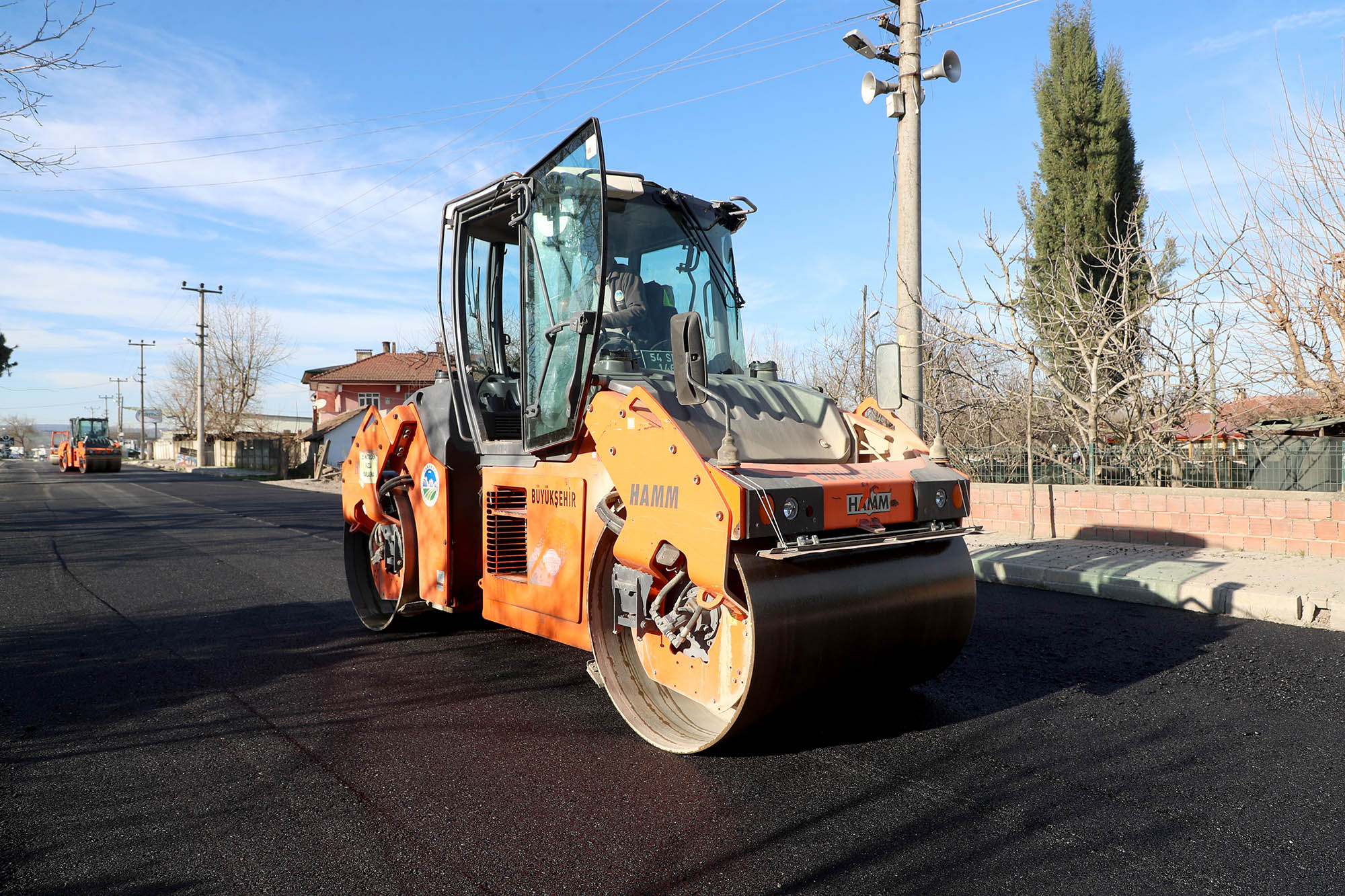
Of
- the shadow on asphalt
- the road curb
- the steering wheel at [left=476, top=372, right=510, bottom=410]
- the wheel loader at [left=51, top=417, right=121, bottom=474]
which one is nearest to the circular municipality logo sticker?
the steering wheel at [left=476, top=372, right=510, bottom=410]

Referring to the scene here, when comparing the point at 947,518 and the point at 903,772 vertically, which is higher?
the point at 947,518

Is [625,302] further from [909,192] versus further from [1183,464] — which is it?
[1183,464]

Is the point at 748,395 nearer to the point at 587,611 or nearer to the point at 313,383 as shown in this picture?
the point at 587,611

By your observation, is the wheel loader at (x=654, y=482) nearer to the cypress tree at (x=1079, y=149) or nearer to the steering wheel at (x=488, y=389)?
the steering wheel at (x=488, y=389)

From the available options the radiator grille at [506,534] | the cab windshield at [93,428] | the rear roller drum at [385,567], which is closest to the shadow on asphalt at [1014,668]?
the radiator grille at [506,534]

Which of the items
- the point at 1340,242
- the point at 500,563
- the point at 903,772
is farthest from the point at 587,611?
the point at 1340,242

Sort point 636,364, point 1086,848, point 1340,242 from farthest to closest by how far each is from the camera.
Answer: point 1340,242, point 636,364, point 1086,848

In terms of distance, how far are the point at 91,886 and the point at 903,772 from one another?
9.43 feet

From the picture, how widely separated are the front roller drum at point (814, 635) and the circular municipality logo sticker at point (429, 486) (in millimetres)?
1702

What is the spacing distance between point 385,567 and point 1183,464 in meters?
9.14

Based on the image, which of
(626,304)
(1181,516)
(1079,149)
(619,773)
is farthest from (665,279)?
(1079,149)

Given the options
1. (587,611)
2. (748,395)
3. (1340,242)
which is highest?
(1340,242)

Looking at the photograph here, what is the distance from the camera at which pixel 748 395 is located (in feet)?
14.7

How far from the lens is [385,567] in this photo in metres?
6.40
